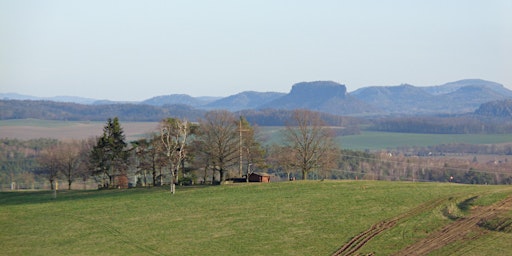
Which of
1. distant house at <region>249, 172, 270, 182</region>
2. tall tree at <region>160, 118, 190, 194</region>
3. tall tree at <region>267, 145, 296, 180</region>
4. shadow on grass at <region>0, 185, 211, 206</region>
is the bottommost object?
shadow on grass at <region>0, 185, 211, 206</region>

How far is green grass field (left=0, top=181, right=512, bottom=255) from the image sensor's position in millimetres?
45844

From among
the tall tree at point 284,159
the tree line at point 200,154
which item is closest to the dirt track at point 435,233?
the tree line at point 200,154

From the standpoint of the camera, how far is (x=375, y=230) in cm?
4822

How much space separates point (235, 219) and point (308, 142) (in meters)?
30.6

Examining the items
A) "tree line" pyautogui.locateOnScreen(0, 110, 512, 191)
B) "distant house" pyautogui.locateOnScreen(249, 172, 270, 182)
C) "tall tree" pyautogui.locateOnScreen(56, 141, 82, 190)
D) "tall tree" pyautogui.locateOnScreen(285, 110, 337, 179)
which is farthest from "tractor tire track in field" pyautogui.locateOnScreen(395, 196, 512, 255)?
"tall tree" pyautogui.locateOnScreen(56, 141, 82, 190)

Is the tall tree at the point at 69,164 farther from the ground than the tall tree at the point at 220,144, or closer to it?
closer to it

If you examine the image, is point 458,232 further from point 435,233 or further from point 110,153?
point 110,153

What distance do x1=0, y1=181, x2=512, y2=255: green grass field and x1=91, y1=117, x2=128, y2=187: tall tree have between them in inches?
368

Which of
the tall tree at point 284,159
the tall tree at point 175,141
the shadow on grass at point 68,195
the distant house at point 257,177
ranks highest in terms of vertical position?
the tall tree at point 175,141

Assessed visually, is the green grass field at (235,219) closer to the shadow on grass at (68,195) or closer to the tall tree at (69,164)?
the shadow on grass at (68,195)

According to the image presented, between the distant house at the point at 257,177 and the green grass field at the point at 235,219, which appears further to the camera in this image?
the distant house at the point at 257,177

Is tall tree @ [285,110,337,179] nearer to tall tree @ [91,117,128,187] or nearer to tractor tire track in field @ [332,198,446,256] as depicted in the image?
tall tree @ [91,117,128,187]

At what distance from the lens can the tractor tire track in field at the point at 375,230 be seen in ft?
144

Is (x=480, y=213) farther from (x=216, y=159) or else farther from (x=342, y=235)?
(x=216, y=159)
